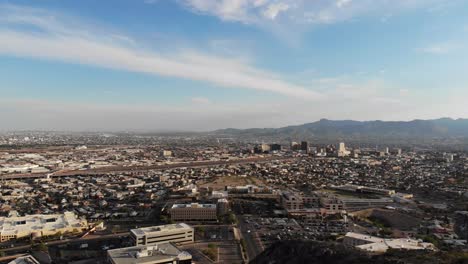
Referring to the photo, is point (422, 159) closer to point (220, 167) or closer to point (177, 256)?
point (220, 167)

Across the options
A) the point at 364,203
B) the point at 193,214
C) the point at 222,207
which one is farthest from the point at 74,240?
the point at 364,203

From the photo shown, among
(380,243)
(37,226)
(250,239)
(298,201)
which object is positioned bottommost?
(250,239)

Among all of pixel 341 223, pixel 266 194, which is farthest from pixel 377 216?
pixel 266 194

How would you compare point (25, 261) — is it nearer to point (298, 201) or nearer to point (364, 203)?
point (298, 201)

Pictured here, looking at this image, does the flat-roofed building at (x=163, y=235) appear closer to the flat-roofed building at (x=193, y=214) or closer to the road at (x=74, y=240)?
the road at (x=74, y=240)

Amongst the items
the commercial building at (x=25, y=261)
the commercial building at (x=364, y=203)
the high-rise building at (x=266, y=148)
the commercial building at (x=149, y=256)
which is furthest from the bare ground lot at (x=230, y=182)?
the high-rise building at (x=266, y=148)

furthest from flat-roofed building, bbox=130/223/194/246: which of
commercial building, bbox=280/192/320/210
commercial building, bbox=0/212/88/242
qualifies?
commercial building, bbox=280/192/320/210
